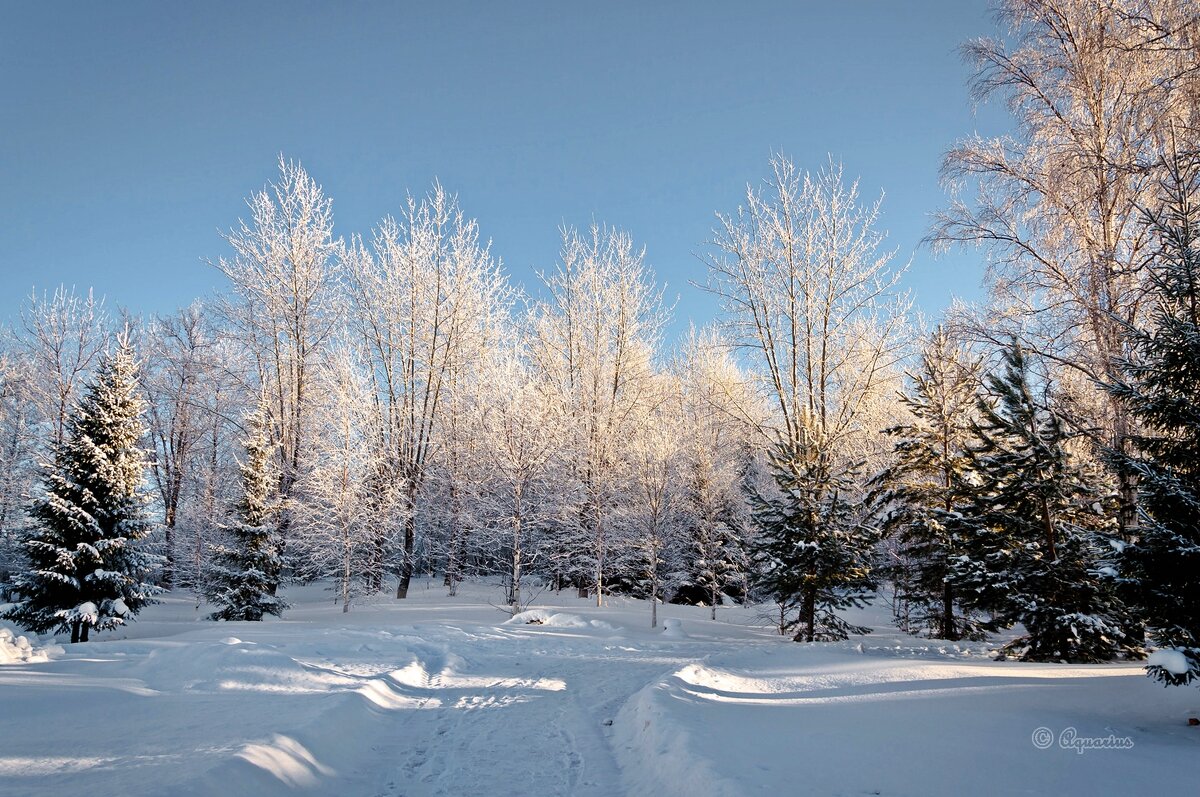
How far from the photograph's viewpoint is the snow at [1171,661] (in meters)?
4.83

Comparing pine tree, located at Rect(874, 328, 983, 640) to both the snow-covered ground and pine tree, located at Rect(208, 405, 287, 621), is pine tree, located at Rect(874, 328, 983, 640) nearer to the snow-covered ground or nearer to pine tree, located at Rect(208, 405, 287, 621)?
the snow-covered ground

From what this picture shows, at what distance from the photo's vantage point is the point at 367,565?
21.2 meters

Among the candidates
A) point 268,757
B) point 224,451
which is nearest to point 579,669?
point 268,757

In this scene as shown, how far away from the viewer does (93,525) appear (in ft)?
46.1

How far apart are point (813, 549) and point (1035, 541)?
13.5 ft

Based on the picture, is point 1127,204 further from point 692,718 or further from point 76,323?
point 76,323

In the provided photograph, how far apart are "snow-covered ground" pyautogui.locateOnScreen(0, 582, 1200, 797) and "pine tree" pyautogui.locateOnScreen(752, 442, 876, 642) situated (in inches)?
116

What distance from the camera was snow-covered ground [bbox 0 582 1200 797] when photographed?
3.96m

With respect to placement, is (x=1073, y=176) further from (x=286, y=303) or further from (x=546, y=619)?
(x=286, y=303)

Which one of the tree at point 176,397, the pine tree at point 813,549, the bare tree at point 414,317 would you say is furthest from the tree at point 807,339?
the tree at point 176,397

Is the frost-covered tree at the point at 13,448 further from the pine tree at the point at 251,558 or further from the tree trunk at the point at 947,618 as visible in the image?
the tree trunk at the point at 947,618

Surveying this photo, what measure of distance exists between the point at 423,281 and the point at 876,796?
24.2 m

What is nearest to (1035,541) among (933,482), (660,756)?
(933,482)

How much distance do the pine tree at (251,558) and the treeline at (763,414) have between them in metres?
0.10
